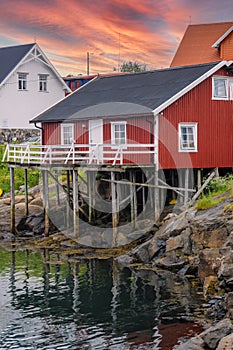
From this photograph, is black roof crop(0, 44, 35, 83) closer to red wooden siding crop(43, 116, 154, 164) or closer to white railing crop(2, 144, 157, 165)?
red wooden siding crop(43, 116, 154, 164)

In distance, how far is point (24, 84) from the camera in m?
59.4

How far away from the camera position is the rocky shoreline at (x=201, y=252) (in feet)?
74.1

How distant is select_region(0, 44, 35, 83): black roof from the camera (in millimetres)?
58216

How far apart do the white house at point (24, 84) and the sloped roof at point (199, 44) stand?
431 inches

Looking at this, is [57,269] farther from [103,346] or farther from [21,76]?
[21,76]

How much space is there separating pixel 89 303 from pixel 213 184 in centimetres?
1169

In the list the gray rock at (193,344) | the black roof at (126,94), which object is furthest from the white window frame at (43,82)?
the gray rock at (193,344)

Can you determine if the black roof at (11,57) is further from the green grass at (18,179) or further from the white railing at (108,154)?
the white railing at (108,154)

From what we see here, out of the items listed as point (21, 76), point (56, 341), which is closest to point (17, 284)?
point (56, 341)

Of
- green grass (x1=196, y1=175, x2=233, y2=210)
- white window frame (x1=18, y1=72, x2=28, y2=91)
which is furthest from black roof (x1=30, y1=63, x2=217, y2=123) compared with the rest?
white window frame (x1=18, y1=72, x2=28, y2=91)

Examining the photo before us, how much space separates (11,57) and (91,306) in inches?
1525

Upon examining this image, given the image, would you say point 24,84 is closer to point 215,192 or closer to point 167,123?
point 167,123

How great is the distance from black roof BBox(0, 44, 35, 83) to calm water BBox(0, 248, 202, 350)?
28266mm

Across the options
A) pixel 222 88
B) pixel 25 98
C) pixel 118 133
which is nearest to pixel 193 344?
pixel 118 133
